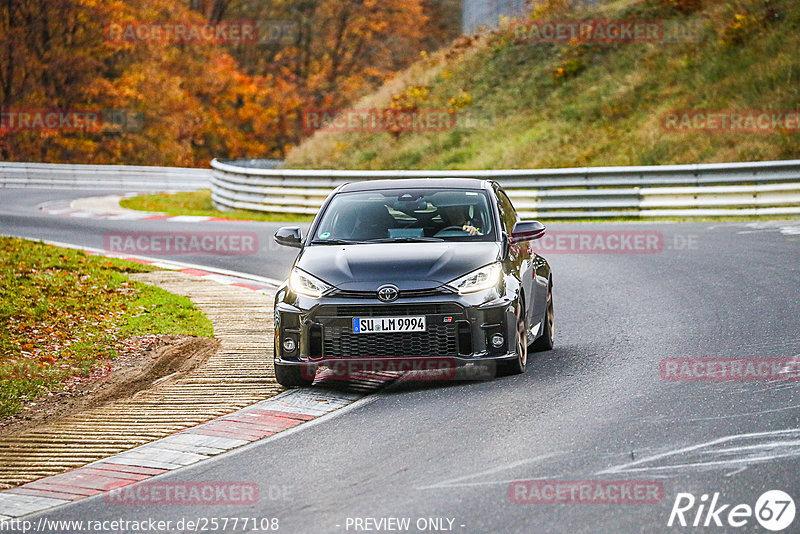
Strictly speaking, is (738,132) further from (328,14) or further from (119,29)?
(328,14)

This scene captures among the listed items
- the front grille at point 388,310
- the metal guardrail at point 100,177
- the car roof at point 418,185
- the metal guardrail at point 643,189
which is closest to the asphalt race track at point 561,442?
the front grille at point 388,310

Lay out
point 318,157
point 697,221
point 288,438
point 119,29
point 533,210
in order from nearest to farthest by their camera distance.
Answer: point 288,438 → point 697,221 → point 533,210 → point 318,157 → point 119,29

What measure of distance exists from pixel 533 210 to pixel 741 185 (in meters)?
4.43

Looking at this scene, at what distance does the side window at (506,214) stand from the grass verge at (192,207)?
16.0m

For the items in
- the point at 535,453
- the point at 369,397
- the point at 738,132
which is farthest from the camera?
the point at 738,132

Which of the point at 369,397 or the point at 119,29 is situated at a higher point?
the point at 119,29

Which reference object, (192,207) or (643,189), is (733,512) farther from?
(192,207)

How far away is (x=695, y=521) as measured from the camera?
A: 577cm

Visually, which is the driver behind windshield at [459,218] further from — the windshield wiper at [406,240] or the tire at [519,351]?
the tire at [519,351]

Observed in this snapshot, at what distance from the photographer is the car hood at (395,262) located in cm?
918

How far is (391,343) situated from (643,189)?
1645cm

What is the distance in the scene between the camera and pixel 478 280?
9.34 m

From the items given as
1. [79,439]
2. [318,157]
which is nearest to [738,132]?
[318,157]

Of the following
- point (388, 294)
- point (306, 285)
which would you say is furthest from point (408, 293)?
point (306, 285)
